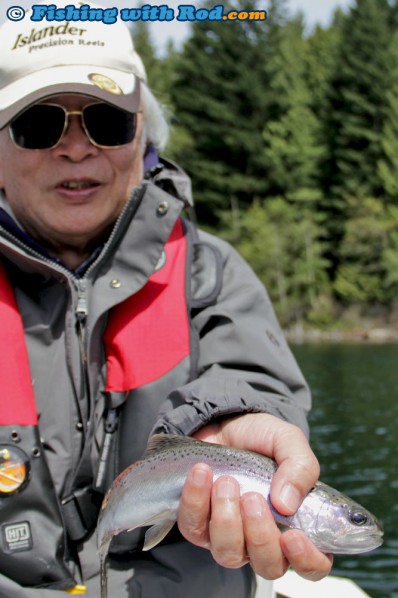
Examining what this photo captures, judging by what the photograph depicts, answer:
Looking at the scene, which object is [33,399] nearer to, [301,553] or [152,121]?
[301,553]

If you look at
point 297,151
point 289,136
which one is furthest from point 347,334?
point 289,136

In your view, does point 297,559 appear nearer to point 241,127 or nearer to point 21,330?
point 21,330

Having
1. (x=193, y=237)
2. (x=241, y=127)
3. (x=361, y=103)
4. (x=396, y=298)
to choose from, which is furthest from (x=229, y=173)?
(x=193, y=237)

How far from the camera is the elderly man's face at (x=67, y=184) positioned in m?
2.78

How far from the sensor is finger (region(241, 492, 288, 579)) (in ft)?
6.67

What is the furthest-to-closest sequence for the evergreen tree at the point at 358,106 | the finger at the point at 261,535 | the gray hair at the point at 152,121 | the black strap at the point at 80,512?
the evergreen tree at the point at 358,106
the gray hair at the point at 152,121
the black strap at the point at 80,512
the finger at the point at 261,535

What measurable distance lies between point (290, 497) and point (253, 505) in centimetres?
10

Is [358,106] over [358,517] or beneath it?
over

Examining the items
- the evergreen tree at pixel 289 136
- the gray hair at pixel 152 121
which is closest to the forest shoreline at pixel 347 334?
the evergreen tree at pixel 289 136

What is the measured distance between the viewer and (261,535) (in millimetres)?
2039

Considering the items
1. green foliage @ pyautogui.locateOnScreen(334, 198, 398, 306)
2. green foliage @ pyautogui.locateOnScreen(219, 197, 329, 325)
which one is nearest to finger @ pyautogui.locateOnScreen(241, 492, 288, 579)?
green foliage @ pyautogui.locateOnScreen(219, 197, 329, 325)

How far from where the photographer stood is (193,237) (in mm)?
3064

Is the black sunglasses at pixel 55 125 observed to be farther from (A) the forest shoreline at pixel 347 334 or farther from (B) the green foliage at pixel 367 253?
(B) the green foliage at pixel 367 253

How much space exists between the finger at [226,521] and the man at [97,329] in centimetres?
33
